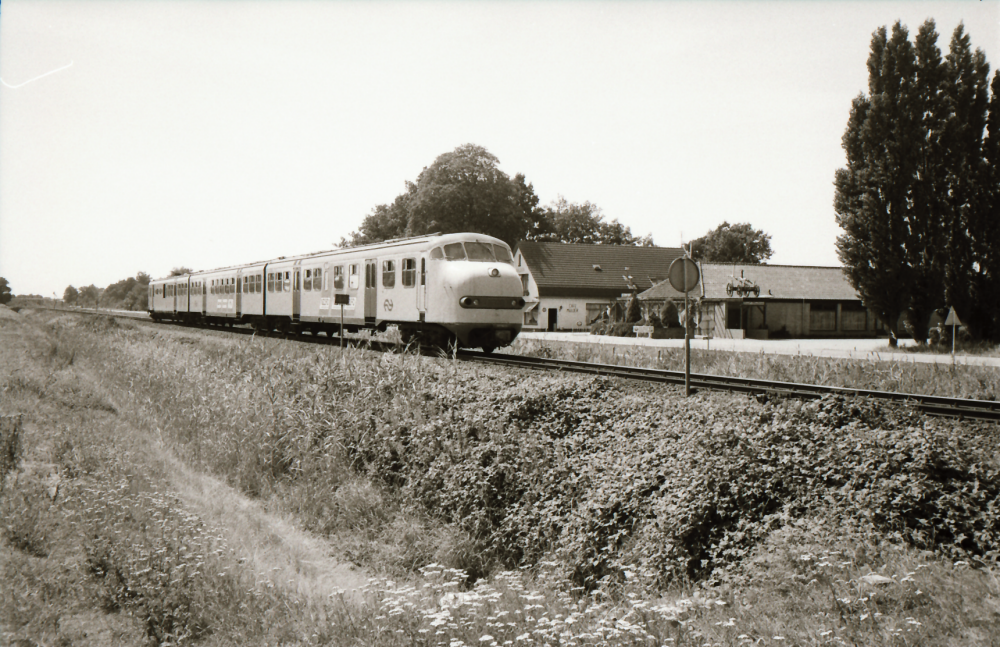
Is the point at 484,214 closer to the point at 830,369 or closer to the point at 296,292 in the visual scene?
the point at 296,292

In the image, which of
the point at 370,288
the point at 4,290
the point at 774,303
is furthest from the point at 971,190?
the point at 4,290

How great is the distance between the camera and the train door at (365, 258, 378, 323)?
63.4ft

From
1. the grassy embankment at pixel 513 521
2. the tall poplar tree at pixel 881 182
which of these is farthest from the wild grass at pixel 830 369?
the tall poplar tree at pixel 881 182

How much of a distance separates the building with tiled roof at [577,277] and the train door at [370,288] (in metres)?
29.1

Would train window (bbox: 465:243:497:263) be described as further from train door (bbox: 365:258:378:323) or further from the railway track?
train door (bbox: 365:258:378:323)

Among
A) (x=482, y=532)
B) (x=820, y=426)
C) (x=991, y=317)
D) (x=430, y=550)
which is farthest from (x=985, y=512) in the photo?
(x=991, y=317)

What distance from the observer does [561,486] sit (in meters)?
7.83

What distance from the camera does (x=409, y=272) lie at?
17.5 metres

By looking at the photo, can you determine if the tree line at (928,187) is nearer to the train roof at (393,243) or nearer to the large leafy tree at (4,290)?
the train roof at (393,243)

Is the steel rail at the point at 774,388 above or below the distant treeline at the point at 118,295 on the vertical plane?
below

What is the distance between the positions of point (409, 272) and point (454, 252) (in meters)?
A: 1.39

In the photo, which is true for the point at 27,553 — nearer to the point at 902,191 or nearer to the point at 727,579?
the point at 727,579

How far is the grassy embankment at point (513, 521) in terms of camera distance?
16.5ft

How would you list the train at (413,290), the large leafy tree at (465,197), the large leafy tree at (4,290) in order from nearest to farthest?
the train at (413,290), the large leafy tree at (4,290), the large leafy tree at (465,197)
